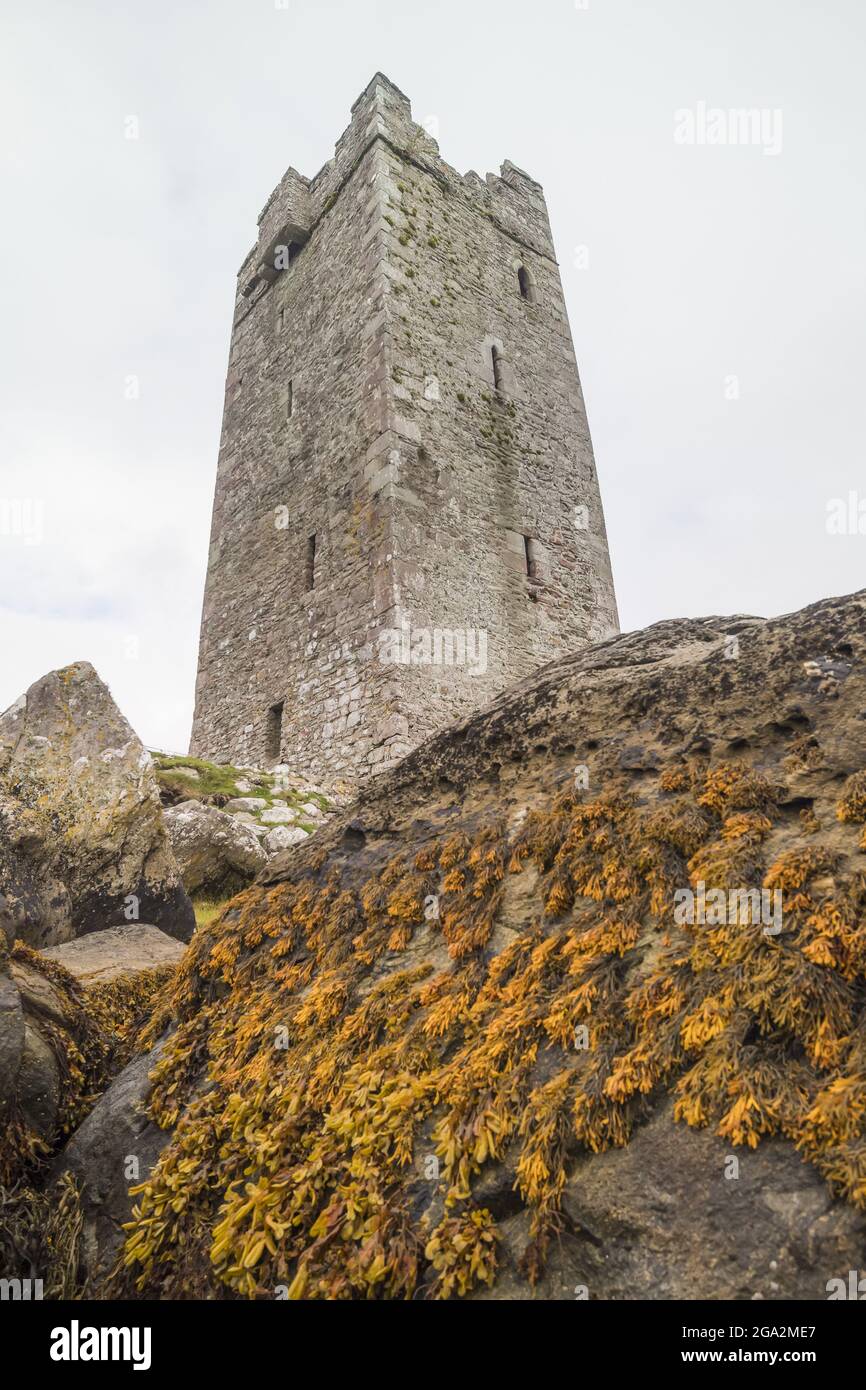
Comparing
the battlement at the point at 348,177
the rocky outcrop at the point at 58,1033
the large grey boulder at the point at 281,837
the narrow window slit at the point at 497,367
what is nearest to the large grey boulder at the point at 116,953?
the rocky outcrop at the point at 58,1033

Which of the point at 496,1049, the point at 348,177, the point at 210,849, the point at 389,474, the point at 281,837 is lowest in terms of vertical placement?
the point at 496,1049

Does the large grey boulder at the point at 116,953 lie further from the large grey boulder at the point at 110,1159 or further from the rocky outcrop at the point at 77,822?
the large grey boulder at the point at 110,1159

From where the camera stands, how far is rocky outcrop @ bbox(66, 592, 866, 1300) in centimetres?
160

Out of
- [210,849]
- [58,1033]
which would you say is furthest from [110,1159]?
[210,849]

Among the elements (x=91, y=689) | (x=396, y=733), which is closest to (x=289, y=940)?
(x=91, y=689)

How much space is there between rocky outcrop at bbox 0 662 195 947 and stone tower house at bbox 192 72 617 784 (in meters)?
5.16

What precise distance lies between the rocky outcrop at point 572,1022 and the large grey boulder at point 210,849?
11.9 ft

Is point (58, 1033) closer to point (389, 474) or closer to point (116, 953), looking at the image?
point (116, 953)

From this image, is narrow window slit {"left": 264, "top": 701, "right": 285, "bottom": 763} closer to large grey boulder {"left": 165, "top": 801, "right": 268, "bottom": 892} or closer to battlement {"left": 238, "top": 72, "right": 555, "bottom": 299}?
large grey boulder {"left": 165, "top": 801, "right": 268, "bottom": 892}

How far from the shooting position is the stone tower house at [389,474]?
37.1 ft

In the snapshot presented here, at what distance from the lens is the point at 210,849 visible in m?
7.12

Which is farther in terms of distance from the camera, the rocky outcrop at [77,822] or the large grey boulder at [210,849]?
the large grey boulder at [210,849]

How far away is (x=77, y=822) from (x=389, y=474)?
7990 mm
